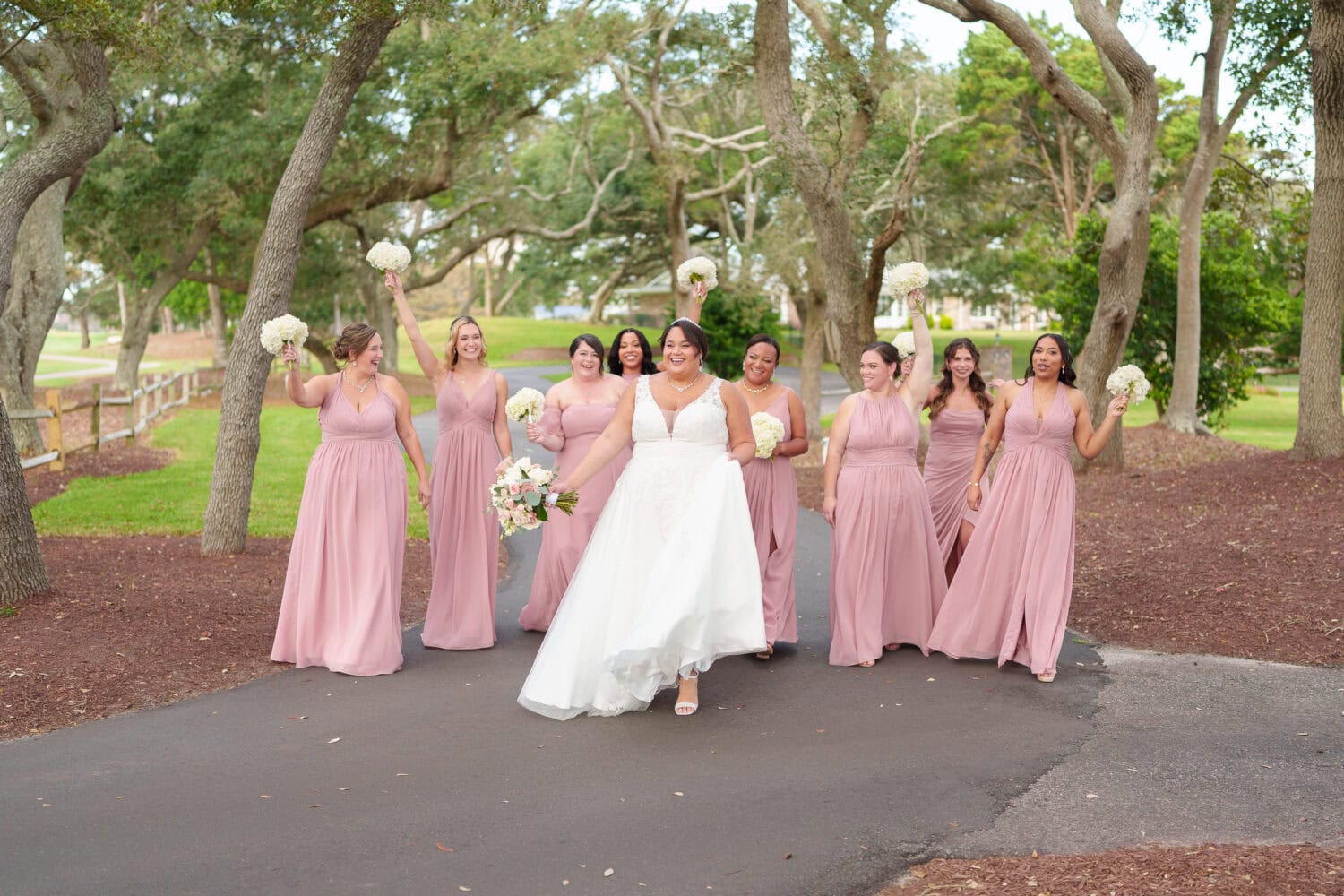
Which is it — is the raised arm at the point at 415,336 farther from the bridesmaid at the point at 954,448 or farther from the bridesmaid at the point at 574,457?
the bridesmaid at the point at 954,448

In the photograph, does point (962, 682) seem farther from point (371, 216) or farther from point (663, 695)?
point (371, 216)

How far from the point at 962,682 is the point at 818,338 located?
17.2m

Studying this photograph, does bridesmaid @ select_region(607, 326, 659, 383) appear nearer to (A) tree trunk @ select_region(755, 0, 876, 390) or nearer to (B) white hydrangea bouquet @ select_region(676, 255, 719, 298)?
(B) white hydrangea bouquet @ select_region(676, 255, 719, 298)

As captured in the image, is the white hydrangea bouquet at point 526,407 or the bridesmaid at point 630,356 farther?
the bridesmaid at point 630,356

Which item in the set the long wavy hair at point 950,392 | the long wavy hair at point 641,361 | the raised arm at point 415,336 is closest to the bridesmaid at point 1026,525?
the long wavy hair at point 950,392

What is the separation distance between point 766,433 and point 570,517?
79.2 inches

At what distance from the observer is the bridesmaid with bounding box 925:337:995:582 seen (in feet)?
33.2

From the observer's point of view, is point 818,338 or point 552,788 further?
point 818,338

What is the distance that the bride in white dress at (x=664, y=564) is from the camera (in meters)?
7.04

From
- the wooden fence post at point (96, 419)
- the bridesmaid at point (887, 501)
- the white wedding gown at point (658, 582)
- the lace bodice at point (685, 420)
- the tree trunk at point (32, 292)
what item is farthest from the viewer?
the wooden fence post at point (96, 419)

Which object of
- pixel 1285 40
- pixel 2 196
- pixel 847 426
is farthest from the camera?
pixel 1285 40

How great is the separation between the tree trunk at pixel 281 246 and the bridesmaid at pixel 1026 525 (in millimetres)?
6536

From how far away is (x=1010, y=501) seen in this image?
8.73 m

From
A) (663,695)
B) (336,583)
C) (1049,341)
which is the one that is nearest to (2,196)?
(336,583)
